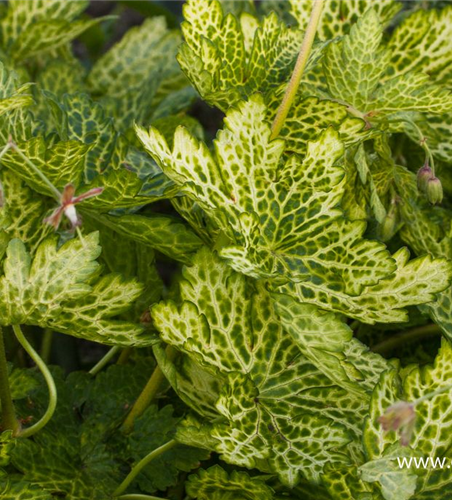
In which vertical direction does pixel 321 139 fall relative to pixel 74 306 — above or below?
above

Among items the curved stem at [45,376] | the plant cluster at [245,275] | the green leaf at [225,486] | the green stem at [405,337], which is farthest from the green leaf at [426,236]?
the curved stem at [45,376]

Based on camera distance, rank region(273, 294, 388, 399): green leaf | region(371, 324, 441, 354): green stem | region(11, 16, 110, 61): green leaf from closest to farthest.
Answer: region(273, 294, 388, 399): green leaf < region(371, 324, 441, 354): green stem < region(11, 16, 110, 61): green leaf

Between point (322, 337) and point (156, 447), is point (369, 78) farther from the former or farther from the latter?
point (156, 447)

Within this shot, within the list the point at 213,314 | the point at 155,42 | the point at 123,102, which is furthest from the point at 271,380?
the point at 155,42

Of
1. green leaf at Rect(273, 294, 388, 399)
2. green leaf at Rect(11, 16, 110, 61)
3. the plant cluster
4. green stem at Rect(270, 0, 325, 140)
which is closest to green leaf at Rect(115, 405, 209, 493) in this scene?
the plant cluster

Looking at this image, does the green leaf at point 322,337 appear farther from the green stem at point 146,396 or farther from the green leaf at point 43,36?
the green leaf at point 43,36

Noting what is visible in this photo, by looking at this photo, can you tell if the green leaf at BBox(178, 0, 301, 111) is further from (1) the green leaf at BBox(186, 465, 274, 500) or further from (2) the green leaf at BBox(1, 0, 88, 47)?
(2) the green leaf at BBox(1, 0, 88, 47)

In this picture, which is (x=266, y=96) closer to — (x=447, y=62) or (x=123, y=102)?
(x=447, y=62)
